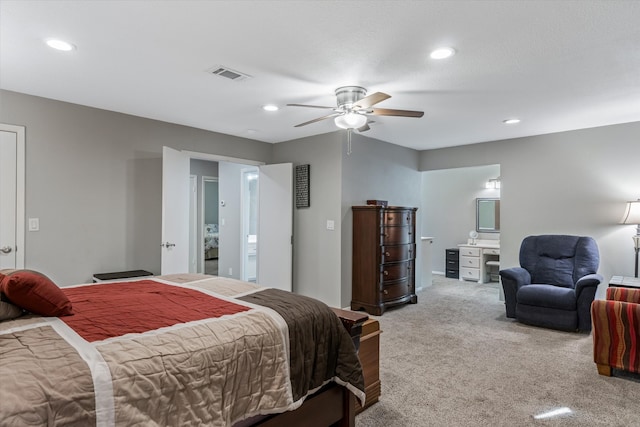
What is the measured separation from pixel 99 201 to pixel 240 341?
317cm

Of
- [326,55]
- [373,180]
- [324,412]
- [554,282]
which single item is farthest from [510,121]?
[324,412]

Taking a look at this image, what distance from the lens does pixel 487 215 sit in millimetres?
7508

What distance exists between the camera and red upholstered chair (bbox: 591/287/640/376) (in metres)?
2.80

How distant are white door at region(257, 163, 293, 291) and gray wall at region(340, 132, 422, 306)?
0.86 m

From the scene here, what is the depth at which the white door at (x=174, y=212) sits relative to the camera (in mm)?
4117

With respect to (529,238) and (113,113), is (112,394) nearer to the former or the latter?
(113,113)

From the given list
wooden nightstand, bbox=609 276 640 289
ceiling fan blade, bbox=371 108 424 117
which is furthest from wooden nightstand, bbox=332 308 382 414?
wooden nightstand, bbox=609 276 640 289

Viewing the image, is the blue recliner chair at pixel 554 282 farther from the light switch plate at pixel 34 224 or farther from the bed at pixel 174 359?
the light switch plate at pixel 34 224

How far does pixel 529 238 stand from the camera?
484 cm

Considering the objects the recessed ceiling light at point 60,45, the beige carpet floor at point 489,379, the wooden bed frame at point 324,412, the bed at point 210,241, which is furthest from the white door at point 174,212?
the bed at point 210,241

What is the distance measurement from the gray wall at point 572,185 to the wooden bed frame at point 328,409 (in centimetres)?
413

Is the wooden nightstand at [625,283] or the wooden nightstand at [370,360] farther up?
the wooden nightstand at [625,283]

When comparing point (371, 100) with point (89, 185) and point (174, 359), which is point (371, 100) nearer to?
point (174, 359)

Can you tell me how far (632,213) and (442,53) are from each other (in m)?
3.36
